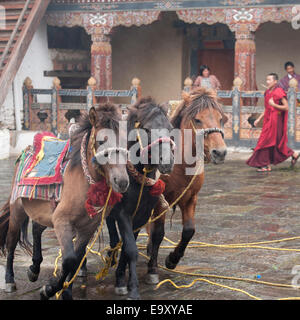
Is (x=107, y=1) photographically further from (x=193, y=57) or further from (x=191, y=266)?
(x=191, y=266)

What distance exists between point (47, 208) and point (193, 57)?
16.4 m

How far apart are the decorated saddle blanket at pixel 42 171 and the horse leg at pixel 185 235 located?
1.38 m

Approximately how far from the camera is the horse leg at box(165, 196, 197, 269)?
6070 millimetres

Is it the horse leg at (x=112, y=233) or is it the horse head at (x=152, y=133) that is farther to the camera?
the horse leg at (x=112, y=233)

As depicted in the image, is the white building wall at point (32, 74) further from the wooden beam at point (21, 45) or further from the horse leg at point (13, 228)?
the horse leg at point (13, 228)

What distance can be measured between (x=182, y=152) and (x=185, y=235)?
2.47 feet

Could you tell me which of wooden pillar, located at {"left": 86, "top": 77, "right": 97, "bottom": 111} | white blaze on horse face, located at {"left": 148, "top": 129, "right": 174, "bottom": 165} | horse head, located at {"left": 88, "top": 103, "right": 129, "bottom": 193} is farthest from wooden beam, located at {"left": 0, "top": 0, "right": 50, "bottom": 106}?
horse head, located at {"left": 88, "top": 103, "right": 129, "bottom": 193}

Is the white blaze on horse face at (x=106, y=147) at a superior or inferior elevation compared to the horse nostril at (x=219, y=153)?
superior

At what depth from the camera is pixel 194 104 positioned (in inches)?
236

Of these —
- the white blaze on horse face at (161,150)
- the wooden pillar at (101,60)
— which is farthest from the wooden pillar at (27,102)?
the white blaze on horse face at (161,150)

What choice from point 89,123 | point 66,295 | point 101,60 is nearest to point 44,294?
point 66,295

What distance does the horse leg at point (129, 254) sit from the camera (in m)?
5.11

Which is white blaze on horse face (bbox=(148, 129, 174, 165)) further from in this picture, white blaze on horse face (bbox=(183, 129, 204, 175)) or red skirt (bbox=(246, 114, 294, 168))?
red skirt (bbox=(246, 114, 294, 168))

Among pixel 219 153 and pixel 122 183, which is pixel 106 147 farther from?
pixel 219 153
